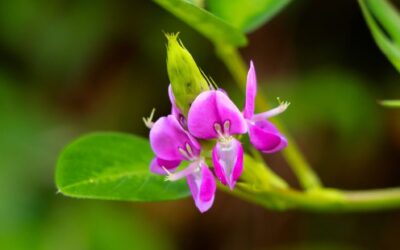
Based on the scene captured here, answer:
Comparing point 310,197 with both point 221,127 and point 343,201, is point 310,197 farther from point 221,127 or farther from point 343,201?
point 221,127

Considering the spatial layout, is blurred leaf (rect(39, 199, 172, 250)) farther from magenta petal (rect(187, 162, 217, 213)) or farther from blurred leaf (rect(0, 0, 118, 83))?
magenta petal (rect(187, 162, 217, 213))

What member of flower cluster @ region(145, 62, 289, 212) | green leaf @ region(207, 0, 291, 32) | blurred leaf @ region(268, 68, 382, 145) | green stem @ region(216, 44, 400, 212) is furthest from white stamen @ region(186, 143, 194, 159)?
blurred leaf @ region(268, 68, 382, 145)

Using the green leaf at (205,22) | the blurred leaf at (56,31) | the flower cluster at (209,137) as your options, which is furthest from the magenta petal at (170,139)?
the blurred leaf at (56,31)

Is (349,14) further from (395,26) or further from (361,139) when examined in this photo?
(395,26)

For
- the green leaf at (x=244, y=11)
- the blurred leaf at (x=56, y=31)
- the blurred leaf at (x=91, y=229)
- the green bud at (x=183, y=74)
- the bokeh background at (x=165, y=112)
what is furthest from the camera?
the blurred leaf at (x=56, y=31)

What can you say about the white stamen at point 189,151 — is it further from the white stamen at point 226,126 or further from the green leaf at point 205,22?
the green leaf at point 205,22

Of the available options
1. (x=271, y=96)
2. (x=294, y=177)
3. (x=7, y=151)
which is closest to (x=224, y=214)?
(x=294, y=177)
